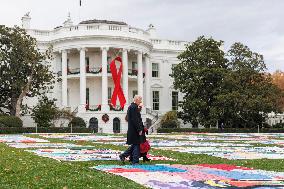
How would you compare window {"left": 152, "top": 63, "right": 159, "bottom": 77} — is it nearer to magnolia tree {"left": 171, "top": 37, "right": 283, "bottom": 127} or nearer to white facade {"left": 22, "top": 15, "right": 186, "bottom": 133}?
white facade {"left": 22, "top": 15, "right": 186, "bottom": 133}

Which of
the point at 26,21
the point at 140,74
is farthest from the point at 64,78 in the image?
the point at 26,21

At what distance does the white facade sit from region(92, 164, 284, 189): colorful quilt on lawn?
3947cm

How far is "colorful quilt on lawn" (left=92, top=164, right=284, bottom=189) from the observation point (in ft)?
28.3

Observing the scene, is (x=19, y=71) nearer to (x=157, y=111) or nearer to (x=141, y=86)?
(x=141, y=86)

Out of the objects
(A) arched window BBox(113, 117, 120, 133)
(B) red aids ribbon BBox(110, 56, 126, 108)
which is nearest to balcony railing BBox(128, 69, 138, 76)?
(B) red aids ribbon BBox(110, 56, 126, 108)

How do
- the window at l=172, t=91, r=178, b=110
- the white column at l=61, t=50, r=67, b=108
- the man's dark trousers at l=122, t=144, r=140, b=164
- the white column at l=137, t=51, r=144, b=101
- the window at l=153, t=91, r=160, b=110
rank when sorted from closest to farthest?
1. the man's dark trousers at l=122, t=144, r=140, b=164
2. the white column at l=61, t=50, r=67, b=108
3. the white column at l=137, t=51, r=144, b=101
4. the window at l=153, t=91, r=160, b=110
5. the window at l=172, t=91, r=178, b=110

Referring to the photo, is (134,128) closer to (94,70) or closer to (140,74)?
(140,74)

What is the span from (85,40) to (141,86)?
24.5 ft

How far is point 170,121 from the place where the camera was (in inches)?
2019

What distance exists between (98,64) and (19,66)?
34.8ft

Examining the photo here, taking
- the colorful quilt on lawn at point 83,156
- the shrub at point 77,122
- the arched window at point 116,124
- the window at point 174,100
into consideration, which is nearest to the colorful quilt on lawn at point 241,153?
the colorful quilt on lawn at point 83,156

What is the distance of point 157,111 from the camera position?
59.5m

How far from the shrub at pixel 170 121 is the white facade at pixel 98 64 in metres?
Answer: 2.33

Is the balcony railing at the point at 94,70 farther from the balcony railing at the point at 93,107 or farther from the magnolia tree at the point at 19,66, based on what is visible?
the magnolia tree at the point at 19,66
